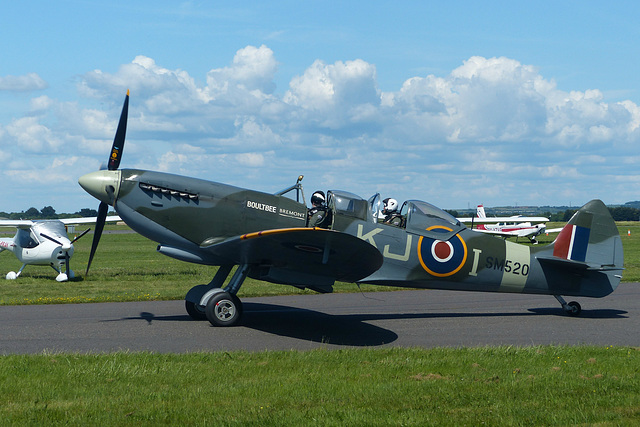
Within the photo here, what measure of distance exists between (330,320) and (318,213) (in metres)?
2.11

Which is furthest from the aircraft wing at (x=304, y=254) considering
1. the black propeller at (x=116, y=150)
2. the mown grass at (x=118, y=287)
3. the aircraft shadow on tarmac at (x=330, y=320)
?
the mown grass at (x=118, y=287)

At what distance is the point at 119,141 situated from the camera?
1086cm

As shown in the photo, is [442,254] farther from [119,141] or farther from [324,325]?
[119,141]

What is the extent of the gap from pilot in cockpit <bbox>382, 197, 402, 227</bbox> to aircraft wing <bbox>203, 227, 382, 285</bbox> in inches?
51.0

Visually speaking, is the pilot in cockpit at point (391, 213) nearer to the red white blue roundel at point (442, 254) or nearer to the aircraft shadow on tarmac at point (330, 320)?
the red white blue roundel at point (442, 254)

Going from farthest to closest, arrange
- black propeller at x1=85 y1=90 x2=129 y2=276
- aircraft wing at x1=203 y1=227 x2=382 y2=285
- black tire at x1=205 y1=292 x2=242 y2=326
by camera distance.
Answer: black propeller at x1=85 y1=90 x2=129 y2=276 < black tire at x1=205 y1=292 x2=242 y2=326 < aircraft wing at x1=203 y1=227 x2=382 y2=285

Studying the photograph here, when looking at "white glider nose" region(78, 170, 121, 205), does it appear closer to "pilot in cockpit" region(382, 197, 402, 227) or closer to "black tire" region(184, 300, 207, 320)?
"black tire" region(184, 300, 207, 320)

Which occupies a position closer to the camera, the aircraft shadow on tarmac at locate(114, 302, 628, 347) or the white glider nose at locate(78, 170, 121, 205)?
the aircraft shadow on tarmac at locate(114, 302, 628, 347)

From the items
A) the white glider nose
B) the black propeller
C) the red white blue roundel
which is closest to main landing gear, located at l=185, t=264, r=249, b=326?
the white glider nose

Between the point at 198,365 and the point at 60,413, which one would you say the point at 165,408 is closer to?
the point at 60,413

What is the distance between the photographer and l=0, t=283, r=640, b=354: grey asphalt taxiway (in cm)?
859

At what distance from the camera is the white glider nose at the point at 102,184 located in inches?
381

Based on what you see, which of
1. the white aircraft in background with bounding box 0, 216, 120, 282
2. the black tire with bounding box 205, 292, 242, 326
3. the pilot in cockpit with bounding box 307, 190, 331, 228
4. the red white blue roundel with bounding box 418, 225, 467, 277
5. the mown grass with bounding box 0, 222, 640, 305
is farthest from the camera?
the white aircraft in background with bounding box 0, 216, 120, 282

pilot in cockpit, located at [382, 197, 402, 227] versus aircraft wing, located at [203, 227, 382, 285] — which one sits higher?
pilot in cockpit, located at [382, 197, 402, 227]
